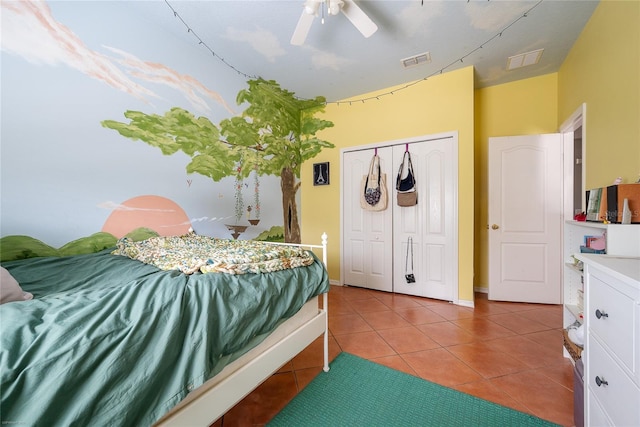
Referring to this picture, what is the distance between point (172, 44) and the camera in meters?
2.21

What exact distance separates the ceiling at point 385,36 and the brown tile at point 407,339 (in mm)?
2666

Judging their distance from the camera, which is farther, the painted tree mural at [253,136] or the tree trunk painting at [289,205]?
the tree trunk painting at [289,205]

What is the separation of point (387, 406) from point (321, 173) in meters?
2.87

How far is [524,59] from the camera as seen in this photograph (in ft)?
8.43

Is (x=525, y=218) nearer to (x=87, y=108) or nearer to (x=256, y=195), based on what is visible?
(x=256, y=195)

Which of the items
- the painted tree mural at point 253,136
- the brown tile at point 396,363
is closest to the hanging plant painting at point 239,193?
the painted tree mural at point 253,136

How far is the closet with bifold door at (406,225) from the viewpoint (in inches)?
113

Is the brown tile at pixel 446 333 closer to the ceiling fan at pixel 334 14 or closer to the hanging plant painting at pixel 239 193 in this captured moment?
the hanging plant painting at pixel 239 193

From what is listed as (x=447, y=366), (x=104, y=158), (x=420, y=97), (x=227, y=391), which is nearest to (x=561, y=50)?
(x=420, y=97)

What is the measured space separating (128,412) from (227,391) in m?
0.40

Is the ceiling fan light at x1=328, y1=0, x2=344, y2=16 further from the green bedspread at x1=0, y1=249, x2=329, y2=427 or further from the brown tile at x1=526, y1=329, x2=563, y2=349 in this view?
the brown tile at x1=526, y1=329, x2=563, y2=349

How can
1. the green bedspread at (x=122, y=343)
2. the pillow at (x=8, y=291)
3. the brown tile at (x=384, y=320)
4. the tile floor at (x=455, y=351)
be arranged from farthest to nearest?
the brown tile at (x=384, y=320)
the tile floor at (x=455, y=351)
the pillow at (x=8, y=291)
the green bedspread at (x=122, y=343)

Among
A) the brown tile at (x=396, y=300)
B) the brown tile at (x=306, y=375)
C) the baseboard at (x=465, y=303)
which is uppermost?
the baseboard at (x=465, y=303)

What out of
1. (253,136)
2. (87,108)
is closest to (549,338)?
(253,136)
